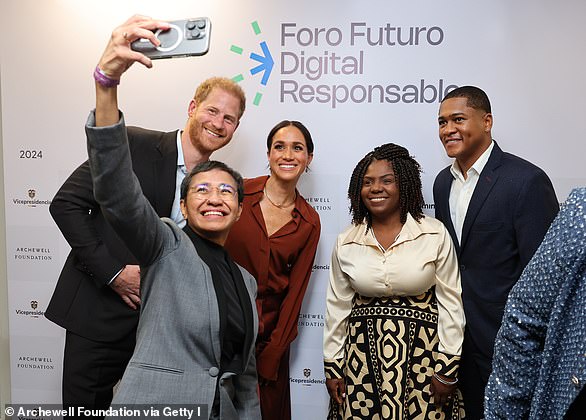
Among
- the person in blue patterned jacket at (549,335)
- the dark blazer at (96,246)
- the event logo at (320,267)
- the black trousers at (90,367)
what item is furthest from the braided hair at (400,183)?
the person in blue patterned jacket at (549,335)

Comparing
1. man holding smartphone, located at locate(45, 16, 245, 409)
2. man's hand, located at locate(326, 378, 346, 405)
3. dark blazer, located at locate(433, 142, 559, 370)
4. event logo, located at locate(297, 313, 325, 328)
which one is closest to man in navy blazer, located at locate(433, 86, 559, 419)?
dark blazer, located at locate(433, 142, 559, 370)

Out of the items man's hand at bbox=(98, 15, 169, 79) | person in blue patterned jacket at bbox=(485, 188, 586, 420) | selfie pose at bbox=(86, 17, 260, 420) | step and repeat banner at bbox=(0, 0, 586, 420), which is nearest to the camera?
person in blue patterned jacket at bbox=(485, 188, 586, 420)

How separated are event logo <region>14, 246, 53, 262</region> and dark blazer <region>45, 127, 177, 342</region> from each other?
830 millimetres

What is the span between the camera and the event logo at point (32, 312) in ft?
10.4

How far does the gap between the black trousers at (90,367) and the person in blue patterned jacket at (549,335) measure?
1.66m

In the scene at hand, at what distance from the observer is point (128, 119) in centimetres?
307

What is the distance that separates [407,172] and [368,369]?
893 mm

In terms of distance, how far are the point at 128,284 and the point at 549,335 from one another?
1.67 metres

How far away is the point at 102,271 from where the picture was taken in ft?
7.28

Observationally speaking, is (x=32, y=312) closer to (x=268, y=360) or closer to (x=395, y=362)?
(x=268, y=360)

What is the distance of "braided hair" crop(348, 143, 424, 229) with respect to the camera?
2457 mm

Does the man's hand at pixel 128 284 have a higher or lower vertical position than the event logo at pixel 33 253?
lower

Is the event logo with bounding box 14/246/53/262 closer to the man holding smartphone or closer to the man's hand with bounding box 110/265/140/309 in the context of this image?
the man holding smartphone

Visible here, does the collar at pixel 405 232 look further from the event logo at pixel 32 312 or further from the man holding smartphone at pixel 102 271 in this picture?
the event logo at pixel 32 312
